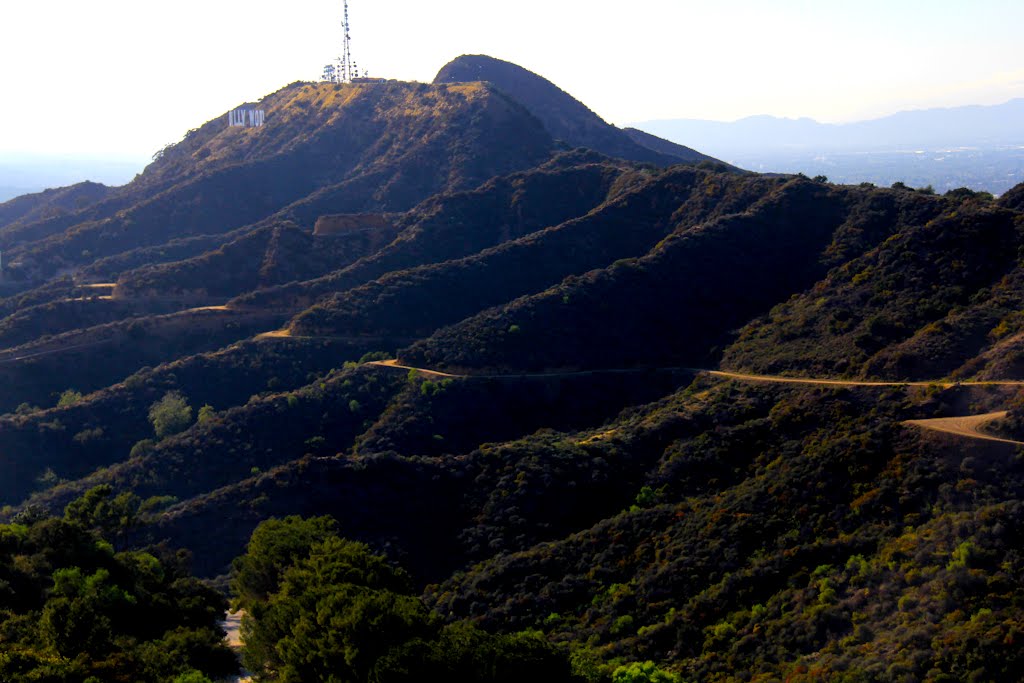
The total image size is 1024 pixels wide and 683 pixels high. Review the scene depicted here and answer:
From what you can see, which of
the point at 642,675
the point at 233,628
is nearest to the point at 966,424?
Answer: the point at 642,675

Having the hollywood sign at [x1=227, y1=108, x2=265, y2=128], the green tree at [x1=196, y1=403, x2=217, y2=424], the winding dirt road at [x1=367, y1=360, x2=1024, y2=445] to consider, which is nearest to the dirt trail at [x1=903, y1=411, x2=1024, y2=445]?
the winding dirt road at [x1=367, y1=360, x2=1024, y2=445]

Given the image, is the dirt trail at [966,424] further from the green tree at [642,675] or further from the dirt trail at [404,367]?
the dirt trail at [404,367]

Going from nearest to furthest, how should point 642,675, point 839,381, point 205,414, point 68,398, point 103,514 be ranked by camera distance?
point 642,675 < point 103,514 < point 839,381 < point 205,414 < point 68,398

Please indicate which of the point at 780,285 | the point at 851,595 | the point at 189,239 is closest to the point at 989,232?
the point at 780,285

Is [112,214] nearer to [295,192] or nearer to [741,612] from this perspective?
[295,192]

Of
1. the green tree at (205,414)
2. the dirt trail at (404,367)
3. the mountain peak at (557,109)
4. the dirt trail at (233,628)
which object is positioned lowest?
the dirt trail at (233,628)

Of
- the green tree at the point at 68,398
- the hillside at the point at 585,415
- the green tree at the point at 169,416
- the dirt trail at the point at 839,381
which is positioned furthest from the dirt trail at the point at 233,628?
the green tree at the point at 68,398

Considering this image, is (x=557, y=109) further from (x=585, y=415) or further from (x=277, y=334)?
(x=585, y=415)
